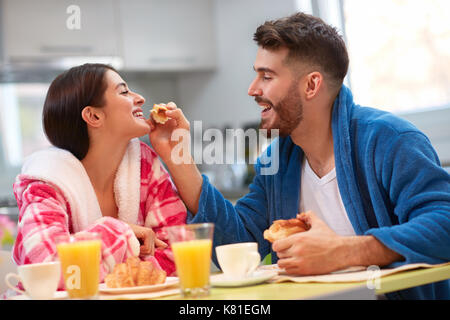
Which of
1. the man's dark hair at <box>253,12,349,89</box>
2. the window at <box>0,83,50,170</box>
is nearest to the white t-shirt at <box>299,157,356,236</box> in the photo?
the man's dark hair at <box>253,12,349,89</box>

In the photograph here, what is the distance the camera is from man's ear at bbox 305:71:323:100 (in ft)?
5.41

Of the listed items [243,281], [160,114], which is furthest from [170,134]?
[243,281]

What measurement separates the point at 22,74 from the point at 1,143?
494 mm

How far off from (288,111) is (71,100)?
622 millimetres

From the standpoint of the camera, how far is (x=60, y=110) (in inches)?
62.6

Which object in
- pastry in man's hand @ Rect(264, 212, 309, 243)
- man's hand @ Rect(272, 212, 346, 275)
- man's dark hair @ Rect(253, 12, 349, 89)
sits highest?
man's dark hair @ Rect(253, 12, 349, 89)

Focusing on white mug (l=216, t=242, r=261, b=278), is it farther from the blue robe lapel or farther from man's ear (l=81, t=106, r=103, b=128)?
man's ear (l=81, t=106, r=103, b=128)

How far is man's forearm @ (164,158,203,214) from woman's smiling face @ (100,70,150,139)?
0.14m

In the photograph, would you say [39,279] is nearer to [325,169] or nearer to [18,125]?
[325,169]

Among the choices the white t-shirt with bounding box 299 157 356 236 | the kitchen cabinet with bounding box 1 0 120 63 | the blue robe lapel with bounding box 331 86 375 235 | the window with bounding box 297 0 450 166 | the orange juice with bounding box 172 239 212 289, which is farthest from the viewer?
the kitchen cabinet with bounding box 1 0 120 63

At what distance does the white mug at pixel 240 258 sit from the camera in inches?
43.4

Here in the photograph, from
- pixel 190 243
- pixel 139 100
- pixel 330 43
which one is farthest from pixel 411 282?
pixel 139 100

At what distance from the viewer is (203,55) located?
4.18 metres
